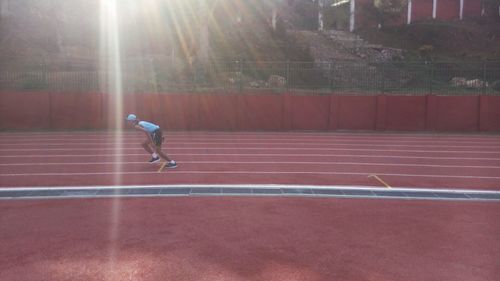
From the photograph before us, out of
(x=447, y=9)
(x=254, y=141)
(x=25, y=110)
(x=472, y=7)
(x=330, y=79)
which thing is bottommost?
(x=254, y=141)

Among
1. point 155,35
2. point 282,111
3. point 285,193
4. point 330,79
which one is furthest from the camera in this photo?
point 155,35

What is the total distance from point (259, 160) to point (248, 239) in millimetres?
6789

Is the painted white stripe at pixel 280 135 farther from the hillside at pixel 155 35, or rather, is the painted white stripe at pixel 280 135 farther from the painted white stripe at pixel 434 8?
the painted white stripe at pixel 434 8

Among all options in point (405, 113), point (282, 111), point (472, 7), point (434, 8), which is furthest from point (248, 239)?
point (472, 7)

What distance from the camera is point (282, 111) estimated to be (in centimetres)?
2138

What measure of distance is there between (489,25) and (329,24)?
16.8m

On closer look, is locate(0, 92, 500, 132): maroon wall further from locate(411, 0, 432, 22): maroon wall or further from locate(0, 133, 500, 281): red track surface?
locate(411, 0, 432, 22): maroon wall

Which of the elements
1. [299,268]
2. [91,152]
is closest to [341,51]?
[91,152]

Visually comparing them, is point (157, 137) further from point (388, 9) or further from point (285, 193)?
point (388, 9)

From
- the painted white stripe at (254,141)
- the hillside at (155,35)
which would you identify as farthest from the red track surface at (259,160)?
the hillside at (155,35)

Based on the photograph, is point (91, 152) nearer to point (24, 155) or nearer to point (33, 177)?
point (24, 155)

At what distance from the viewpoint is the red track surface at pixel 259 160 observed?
1003cm

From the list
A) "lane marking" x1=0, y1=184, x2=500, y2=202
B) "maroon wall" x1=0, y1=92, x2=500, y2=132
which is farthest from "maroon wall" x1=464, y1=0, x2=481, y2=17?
"lane marking" x1=0, y1=184, x2=500, y2=202

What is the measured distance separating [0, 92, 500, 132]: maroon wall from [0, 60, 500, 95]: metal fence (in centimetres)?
75
